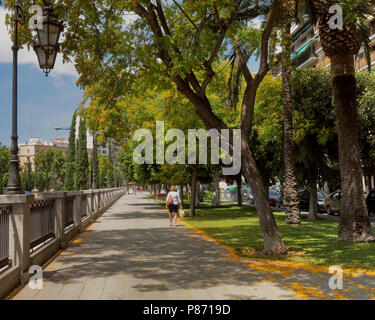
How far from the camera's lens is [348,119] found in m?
12.6

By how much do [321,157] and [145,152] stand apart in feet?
36.7

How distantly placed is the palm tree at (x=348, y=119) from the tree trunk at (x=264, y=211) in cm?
306

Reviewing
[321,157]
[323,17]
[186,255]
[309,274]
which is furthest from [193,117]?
[309,274]

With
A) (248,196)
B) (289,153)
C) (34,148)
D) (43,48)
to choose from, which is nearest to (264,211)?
(43,48)

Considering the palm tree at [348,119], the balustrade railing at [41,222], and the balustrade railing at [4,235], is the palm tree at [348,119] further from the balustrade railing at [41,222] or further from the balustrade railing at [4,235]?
the balustrade railing at [4,235]

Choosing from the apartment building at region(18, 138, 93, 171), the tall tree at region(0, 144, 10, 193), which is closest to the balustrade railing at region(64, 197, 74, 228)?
the tall tree at region(0, 144, 10, 193)

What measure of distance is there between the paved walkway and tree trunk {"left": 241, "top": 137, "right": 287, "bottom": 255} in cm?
101

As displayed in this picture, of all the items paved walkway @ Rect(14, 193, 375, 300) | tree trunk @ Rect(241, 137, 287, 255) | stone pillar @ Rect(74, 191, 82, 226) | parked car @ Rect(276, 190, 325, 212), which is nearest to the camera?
paved walkway @ Rect(14, 193, 375, 300)

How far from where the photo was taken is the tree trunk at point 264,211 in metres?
10.3

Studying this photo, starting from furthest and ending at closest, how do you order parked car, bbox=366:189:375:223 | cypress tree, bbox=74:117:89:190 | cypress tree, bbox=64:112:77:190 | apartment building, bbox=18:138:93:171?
apartment building, bbox=18:138:93:171
cypress tree, bbox=64:112:77:190
cypress tree, bbox=74:117:89:190
parked car, bbox=366:189:375:223

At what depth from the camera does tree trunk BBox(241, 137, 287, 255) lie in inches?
406

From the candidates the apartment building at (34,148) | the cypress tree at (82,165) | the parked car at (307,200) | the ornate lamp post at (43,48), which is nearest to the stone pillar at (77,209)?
the ornate lamp post at (43,48)

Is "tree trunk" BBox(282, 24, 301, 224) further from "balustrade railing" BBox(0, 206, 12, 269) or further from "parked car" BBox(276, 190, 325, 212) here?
"balustrade railing" BBox(0, 206, 12, 269)

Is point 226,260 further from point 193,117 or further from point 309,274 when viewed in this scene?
point 193,117
